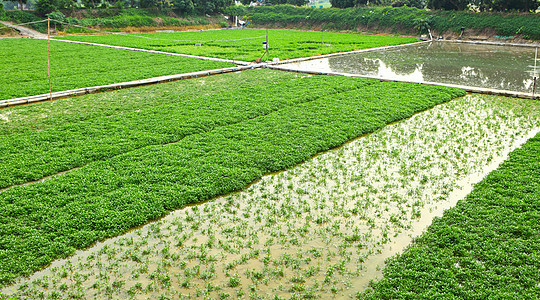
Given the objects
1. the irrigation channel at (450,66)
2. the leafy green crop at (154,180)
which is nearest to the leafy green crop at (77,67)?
the irrigation channel at (450,66)

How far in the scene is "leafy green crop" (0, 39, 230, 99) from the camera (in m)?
18.6

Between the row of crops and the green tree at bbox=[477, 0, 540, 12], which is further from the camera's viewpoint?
the green tree at bbox=[477, 0, 540, 12]

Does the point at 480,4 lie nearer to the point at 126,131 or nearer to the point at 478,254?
the point at 126,131

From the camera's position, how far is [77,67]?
76.7ft

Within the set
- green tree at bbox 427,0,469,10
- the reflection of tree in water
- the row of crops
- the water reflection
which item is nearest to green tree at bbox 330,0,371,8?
green tree at bbox 427,0,469,10

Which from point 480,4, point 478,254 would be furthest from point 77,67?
point 480,4

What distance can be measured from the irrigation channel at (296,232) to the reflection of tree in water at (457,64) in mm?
10238

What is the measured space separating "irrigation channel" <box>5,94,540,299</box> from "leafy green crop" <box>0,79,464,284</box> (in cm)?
34

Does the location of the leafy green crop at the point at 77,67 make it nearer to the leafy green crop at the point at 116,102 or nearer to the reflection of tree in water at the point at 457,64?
the leafy green crop at the point at 116,102

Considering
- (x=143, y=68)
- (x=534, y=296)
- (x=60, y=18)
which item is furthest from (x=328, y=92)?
(x=60, y=18)

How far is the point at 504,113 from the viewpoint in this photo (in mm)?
14859

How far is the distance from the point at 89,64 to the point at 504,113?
72.3 feet

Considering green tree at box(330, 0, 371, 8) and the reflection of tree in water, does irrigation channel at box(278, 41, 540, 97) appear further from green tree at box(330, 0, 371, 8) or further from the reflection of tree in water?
green tree at box(330, 0, 371, 8)

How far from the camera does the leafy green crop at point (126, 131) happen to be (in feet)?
33.0
